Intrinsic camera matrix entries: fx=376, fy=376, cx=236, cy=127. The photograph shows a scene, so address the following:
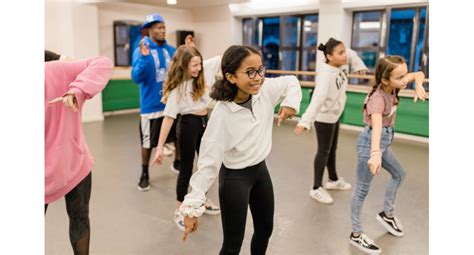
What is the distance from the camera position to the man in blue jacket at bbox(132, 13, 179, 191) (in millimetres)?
3168

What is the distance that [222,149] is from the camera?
1526mm

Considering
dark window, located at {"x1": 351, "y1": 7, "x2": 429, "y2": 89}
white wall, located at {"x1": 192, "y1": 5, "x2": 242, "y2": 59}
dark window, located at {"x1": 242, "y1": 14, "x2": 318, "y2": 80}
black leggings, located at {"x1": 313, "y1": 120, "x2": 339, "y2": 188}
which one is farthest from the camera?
white wall, located at {"x1": 192, "y1": 5, "x2": 242, "y2": 59}

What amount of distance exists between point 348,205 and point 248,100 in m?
1.87

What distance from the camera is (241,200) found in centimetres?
154

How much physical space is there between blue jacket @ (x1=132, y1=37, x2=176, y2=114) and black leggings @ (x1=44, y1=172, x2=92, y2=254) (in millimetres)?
1685

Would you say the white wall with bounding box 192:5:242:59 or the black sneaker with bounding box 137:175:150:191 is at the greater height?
the white wall with bounding box 192:5:242:59

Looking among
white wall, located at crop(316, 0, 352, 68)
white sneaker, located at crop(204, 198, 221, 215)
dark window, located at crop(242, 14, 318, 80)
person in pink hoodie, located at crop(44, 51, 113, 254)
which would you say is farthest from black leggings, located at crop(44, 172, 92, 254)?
dark window, located at crop(242, 14, 318, 80)

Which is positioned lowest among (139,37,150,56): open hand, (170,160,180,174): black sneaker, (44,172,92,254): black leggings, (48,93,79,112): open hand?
(170,160,180,174): black sneaker

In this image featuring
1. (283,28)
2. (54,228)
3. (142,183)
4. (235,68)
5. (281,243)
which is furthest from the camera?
(283,28)

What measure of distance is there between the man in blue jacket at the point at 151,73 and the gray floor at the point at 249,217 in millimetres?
385

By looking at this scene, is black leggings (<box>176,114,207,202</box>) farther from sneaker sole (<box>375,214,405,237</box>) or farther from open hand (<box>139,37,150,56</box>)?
sneaker sole (<box>375,214,405,237</box>)

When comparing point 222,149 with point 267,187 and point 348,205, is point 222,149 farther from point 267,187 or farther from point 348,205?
point 348,205
